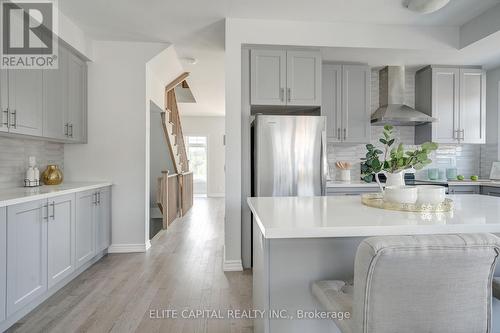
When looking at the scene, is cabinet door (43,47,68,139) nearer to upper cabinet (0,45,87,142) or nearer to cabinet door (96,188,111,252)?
upper cabinet (0,45,87,142)

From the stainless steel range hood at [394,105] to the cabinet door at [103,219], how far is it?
3425 mm

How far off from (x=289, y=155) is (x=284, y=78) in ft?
2.84

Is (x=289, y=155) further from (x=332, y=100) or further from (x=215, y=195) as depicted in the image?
(x=215, y=195)

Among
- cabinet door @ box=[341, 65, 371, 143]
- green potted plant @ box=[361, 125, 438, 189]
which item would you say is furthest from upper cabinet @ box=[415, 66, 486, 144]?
green potted plant @ box=[361, 125, 438, 189]

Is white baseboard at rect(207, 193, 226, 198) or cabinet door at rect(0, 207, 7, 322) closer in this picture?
cabinet door at rect(0, 207, 7, 322)

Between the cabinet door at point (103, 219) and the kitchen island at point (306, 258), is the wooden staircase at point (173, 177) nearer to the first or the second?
the cabinet door at point (103, 219)

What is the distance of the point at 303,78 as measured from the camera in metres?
3.21

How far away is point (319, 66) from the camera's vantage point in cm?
324

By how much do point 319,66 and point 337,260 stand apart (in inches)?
95.4

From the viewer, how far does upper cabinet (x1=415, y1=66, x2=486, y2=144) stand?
3779 millimetres

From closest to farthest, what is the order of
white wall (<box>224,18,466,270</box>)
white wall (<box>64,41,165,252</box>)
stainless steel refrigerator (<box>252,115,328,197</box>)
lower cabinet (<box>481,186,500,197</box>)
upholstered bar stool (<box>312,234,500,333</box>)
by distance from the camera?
1. upholstered bar stool (<box>312,234,500,333</box>)
2. stainless steel refrigerator (<box>252,115,328,197</box>)
3. white wall (<box>224,18,466,270</box>)
4. lower cabinet (<box>481,186,500,197</box>)
5. white wall (<box>64,41,165,252</box>)

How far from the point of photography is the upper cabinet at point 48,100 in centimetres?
231

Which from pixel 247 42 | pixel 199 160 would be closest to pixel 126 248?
pixel 247 42

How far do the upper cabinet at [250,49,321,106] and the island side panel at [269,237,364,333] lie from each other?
2.07 meters
